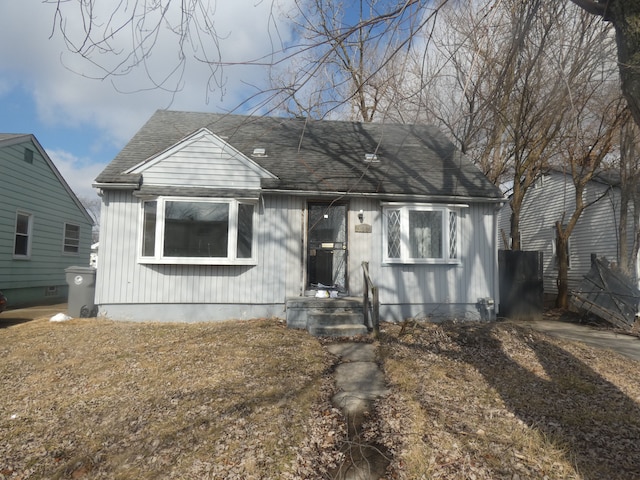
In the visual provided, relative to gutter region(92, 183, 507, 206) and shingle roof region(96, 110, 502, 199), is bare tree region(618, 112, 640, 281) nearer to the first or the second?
shingle roof region(96, 110, 502, 199)

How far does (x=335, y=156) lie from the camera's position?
9.96 metres

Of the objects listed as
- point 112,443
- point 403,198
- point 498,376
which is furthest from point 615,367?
point 112,443

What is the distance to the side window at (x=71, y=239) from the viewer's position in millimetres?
14123

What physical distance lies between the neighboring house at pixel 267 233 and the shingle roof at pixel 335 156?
0.19ft

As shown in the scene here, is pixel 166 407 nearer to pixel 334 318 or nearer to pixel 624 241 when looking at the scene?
pixel 334 318

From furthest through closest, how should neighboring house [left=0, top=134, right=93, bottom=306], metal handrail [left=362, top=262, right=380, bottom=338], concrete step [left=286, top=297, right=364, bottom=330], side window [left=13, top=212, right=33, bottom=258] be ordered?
side window [left=13, top=212, right=33, bottom=258] → neighboring house [left=0, top=134, right=93, bottom=306] → concrete step [left=286, top=297, right=364, bottom=330] → metal handrail [left=362, top=262, right=380, bottom=338]

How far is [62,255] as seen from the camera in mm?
13836

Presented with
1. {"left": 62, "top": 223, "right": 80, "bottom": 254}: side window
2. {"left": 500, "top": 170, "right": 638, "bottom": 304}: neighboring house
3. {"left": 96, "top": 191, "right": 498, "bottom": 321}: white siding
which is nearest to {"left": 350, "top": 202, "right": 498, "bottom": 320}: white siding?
{"left": 96, "top": 191, "right": 498, "bottom": 321}: white siding

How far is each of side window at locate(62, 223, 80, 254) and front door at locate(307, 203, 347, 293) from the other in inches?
402

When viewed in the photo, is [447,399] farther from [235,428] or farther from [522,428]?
[235,428]

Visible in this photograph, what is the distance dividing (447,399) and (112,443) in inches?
133

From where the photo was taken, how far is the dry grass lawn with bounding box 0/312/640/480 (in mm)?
3031

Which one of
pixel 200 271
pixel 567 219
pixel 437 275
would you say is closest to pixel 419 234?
pixel 437 275

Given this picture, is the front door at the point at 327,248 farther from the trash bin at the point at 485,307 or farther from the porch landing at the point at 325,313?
the trash bin at the point at 485,307
